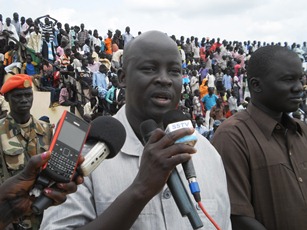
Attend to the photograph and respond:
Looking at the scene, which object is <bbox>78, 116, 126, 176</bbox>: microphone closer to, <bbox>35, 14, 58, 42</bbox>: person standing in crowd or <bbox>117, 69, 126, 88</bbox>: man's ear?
<bbox>117, 69, 126, 88</bbox>: man's ear

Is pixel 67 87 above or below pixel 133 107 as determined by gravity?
below

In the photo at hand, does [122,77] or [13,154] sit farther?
[13,154]

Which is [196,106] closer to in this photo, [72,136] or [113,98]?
[113,98]

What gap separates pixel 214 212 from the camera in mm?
1697

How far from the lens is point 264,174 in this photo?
2324 mm

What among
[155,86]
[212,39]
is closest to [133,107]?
[155,86]

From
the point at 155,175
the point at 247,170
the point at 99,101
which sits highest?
the point at 155,175

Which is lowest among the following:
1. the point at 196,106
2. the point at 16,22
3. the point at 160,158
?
the point at 196,106

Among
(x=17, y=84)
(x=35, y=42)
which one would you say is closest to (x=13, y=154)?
(x=17, y=84)

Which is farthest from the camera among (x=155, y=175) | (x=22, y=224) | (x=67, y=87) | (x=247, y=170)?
(x=67, y=87)

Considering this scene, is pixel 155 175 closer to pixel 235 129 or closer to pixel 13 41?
pixel 235 129

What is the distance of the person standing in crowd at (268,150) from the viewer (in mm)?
2283

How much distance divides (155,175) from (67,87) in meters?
11.7

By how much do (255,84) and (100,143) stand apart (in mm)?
1468
